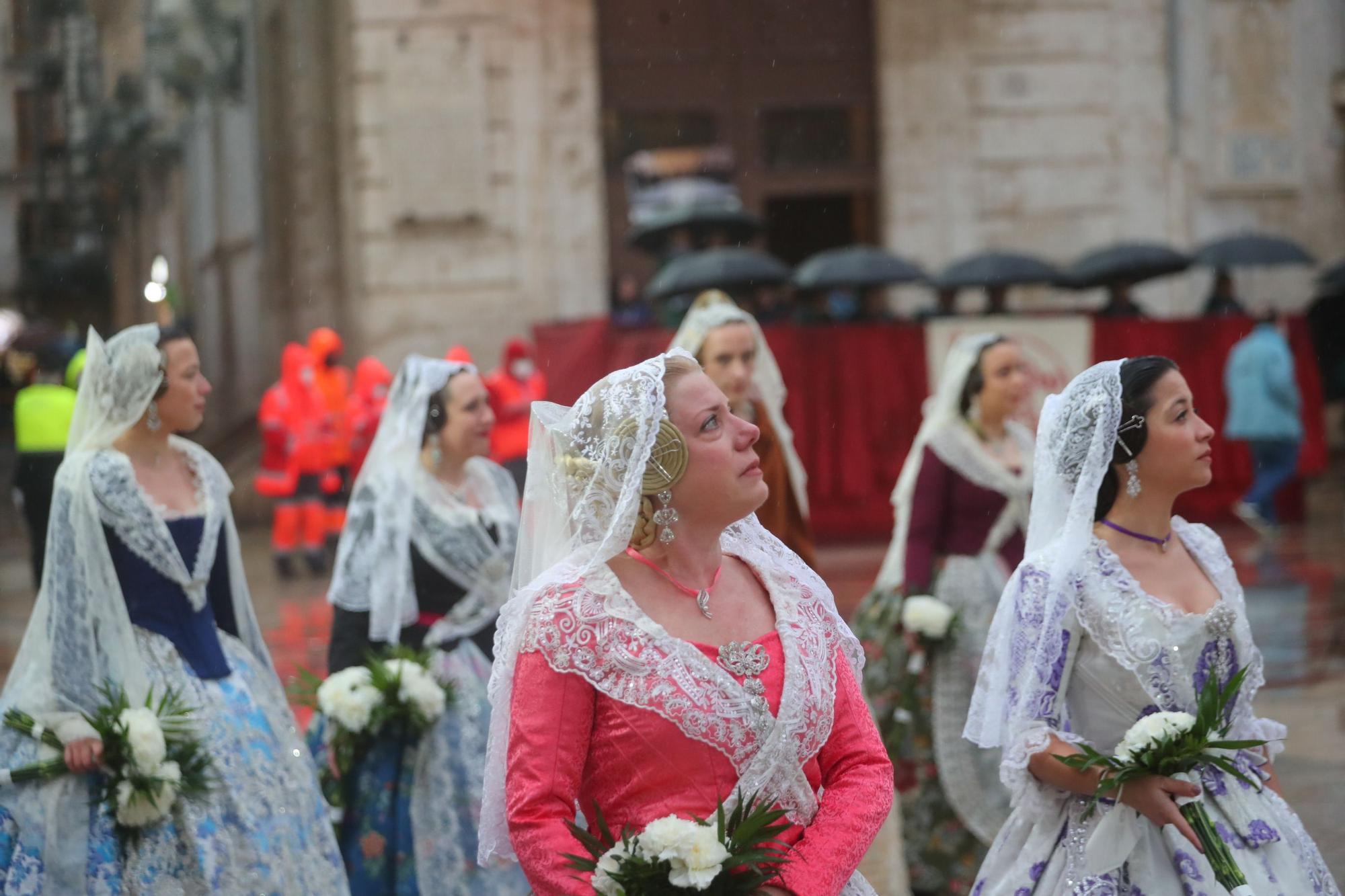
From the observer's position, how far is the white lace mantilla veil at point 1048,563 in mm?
3631

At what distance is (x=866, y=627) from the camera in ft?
20.3

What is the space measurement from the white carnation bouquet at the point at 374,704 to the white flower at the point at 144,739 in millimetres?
723

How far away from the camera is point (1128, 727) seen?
3.62 metres

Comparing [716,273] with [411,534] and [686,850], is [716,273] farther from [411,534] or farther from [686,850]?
[686,850]

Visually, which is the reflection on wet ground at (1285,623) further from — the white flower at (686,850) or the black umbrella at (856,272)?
the white flower at (686,850)

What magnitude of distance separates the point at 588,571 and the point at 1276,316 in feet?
42.3

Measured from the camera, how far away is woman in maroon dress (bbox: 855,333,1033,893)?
588 cm

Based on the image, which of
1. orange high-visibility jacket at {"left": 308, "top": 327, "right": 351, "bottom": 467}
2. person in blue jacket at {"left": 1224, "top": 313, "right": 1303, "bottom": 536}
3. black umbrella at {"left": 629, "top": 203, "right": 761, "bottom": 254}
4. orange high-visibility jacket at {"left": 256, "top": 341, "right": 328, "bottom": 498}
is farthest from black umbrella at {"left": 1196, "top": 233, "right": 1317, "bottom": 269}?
orange high-visibility jacket at {"left": 256, "top": 341, "right": 328, "bottom": 498}

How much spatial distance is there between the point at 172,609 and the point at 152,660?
0.54ft

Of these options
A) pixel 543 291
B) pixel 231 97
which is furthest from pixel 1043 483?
pixel 231 97

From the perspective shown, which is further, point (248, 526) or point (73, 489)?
point (248, 526)

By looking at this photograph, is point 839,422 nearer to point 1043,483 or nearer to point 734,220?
point 734,220

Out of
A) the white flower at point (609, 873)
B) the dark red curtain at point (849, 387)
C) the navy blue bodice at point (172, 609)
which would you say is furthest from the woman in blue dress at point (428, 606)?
the dark red curtain at point (849, 387)

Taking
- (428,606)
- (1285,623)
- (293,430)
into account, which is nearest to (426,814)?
(428,606)
